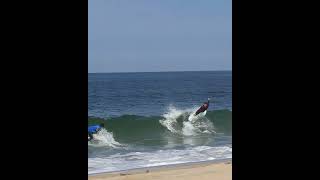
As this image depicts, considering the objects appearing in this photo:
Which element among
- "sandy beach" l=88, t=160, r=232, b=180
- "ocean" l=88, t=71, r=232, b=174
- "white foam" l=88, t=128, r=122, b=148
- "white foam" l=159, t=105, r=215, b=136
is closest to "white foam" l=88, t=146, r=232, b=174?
"ocean" l=88, t=71, r=232, b=174

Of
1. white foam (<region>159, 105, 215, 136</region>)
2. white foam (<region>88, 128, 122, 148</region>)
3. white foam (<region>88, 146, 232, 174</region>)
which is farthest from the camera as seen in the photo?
white foam (<region>159, 105, 215, 136</region>)

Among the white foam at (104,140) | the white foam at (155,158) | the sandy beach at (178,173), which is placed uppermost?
the white foam at (104,140)

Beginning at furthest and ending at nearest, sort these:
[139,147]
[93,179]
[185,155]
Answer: [139,147], [185,155], [93,179]

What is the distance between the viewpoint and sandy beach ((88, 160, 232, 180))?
599cm

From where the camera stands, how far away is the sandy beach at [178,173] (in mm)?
5992

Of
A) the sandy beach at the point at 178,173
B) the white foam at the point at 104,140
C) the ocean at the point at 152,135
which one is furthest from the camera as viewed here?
the white foam at the point at 104,140

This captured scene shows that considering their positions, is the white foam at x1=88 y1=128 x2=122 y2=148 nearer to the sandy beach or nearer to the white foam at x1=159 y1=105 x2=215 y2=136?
the white foam at x1=159 y1=105 x2=215 y2=136

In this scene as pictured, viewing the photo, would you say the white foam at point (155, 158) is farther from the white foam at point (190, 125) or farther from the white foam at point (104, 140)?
the white foam at point (190, 125)

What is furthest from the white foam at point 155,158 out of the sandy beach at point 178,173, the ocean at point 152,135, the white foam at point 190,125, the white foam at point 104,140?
the white foam at point 190,125

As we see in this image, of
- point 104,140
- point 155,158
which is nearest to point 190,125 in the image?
point 104,140
